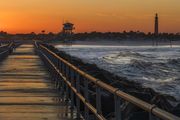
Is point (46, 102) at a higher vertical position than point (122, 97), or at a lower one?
lower

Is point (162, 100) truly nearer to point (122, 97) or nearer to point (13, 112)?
point (13, 112)

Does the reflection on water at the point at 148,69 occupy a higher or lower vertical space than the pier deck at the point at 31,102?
lower

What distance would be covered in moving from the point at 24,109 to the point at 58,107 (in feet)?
2.82

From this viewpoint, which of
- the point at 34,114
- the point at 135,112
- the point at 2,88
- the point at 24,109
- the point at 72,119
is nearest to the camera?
the point at 135,112

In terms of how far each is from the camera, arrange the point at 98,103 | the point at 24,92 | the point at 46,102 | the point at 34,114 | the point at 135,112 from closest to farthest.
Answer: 1. the point at 98,103
2. the point at 135,112
3. the point at 34,114
4. the point at 46,102
5. the point at 24,92

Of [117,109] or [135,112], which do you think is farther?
[135,112]

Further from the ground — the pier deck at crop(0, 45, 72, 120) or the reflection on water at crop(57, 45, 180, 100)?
the pier deck at crop(0, 45, 72, 120)

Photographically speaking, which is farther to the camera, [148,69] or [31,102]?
[148,69]

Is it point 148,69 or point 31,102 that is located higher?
point 31,102

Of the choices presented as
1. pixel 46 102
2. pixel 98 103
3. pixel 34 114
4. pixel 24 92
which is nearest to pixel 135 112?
pixel 98 103

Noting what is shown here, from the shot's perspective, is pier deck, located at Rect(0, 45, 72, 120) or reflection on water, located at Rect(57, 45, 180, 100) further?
reflection on water, located at Rect(57, 45, 180, 100)

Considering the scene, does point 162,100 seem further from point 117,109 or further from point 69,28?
point 69,28

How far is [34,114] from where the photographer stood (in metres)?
11.4

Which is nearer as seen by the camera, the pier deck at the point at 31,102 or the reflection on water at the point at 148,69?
the pier deck at the point at 31,102
